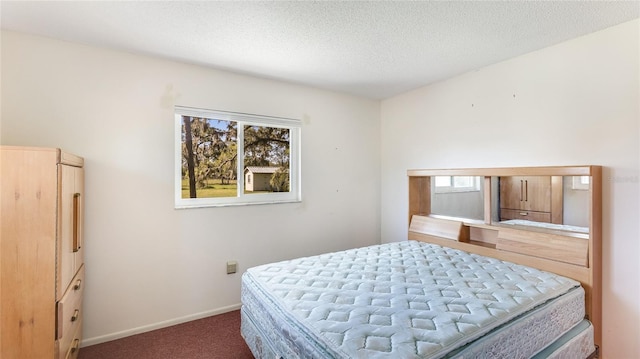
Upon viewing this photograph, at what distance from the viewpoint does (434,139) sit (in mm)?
3219

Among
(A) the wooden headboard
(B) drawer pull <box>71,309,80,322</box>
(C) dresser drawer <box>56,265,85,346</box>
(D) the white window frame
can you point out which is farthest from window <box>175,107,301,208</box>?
(D) the white window frame

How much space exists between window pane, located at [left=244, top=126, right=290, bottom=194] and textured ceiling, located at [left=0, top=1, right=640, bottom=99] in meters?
0.71

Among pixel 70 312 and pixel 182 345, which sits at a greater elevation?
pixel 70 312

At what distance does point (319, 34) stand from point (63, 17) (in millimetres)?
1639

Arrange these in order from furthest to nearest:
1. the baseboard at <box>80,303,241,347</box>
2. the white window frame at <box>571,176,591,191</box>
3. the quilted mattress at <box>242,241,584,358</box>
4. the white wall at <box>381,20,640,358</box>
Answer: the baseboard at <box>80,303,241,347</box>, the white window frame at <box>571,176,591,191</box>, the white wall at <box>381,20,640,358</box>, the quilted mattress at <box>242,241,584,358</box>

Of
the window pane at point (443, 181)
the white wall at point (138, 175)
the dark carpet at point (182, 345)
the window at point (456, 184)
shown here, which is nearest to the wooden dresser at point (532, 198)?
the window at point (456, 184)

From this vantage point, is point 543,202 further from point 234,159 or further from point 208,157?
point 208,157

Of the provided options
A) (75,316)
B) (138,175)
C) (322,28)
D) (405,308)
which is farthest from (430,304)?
(138,175)

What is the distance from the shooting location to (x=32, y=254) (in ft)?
A: 4.91

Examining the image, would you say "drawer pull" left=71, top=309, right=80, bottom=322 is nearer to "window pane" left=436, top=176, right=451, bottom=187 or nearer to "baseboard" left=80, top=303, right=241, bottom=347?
"baseboard" left=80, top=303, right=241, bottom=347

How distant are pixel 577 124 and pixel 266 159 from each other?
2.69 metres

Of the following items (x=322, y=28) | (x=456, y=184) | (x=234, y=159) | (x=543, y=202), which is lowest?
(x=543, y=202)

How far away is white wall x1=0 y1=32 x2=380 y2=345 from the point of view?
83.3 inches

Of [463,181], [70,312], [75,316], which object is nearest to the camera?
[70,312]
